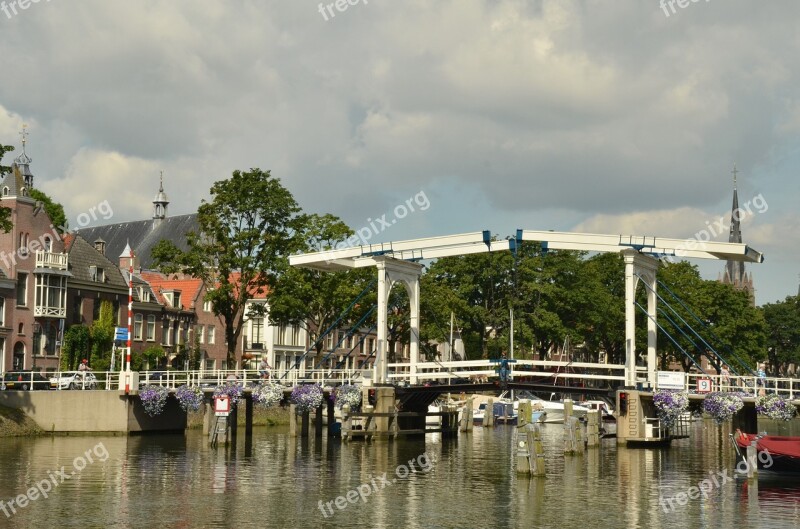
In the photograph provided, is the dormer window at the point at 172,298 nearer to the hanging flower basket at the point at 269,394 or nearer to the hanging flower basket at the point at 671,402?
the hanging flower basket at the point at 269,394

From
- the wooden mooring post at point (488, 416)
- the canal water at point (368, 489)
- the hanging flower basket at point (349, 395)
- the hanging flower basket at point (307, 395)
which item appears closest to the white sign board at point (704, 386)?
the canal water at point (368, 489)

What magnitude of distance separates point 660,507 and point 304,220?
34592 mm

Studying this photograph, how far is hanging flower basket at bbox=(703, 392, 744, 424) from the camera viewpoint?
36750mm

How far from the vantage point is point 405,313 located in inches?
2366


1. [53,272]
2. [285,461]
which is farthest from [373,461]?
[53,272]

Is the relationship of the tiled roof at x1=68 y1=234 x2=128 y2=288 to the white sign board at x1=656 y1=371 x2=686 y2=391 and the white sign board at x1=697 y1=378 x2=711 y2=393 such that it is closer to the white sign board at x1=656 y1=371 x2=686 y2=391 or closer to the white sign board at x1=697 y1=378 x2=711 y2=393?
the white sign board at x1=656 y1=371 x2=686 y2=391

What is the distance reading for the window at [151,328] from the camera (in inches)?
2781

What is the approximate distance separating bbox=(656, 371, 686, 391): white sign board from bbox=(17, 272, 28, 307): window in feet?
124

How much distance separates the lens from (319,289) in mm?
55875

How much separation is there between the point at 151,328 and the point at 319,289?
19.7 metres

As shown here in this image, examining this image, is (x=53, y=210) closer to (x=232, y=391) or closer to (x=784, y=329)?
(x=232, y=391)

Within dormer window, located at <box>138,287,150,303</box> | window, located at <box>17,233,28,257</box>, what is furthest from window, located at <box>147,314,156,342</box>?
window, located at <box>17,233,28,257</box>

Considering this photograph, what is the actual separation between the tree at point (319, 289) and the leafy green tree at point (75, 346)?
43.0ft

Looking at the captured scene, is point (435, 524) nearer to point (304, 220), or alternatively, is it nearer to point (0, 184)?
point (304, 220)
